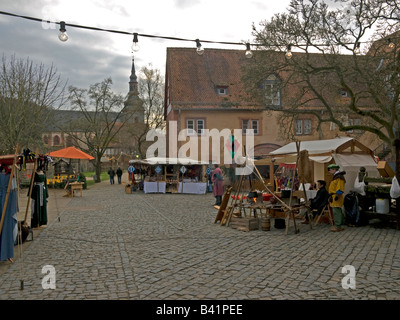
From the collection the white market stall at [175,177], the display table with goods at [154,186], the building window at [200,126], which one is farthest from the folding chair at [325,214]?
the building window at [200,126]

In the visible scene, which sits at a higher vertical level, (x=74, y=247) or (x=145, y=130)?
(x=145, y=130)

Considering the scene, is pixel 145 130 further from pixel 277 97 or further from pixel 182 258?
pixel 182 258

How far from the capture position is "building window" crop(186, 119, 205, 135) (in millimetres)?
32378

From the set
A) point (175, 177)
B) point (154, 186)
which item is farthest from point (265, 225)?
point (175, 177)

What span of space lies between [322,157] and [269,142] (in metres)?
19.4

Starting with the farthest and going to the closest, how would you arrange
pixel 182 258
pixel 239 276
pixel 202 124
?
1. pixel 202 124
2. pixel 182 258
3. pixel 239 276

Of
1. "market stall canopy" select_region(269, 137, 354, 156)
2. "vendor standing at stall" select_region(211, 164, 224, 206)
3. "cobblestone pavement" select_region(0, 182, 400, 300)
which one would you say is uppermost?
"market stall canopy" select_region(269, 137, 354, 156)

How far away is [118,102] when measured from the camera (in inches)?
1645

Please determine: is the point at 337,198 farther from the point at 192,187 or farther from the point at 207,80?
the point at 207,80

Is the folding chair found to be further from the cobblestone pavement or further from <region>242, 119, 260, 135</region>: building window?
<region>242, 119, 260, 135</region>: building window

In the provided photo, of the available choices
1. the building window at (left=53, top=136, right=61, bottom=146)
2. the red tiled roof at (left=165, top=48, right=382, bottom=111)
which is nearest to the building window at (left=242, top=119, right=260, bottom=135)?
the red tiled roof at (left=165, top=48, right=382, bottom=111)

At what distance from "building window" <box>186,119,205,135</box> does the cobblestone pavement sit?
21.5m

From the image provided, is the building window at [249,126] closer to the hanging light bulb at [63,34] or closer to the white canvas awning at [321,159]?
the white canvas awning at [321,159]
